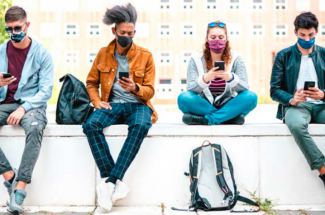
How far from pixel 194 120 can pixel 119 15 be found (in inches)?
48.5

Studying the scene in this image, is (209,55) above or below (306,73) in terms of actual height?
above

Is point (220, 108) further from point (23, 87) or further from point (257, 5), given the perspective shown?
point (257, 5)

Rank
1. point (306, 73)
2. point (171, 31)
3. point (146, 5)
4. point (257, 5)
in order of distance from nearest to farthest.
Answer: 1. point (306, 73)
2. point (146, 5)
3. point (171, 31)
4. point (257, 5)

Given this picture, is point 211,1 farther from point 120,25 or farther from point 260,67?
point 120,25

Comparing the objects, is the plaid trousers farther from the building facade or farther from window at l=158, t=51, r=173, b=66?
window at l=158, t=51, r=173, b=66

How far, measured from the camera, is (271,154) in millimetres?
4035

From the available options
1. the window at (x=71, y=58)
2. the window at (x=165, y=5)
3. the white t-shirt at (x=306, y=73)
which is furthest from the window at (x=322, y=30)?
the white t-shirt at (x=306, y=73)

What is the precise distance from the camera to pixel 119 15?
157 inches

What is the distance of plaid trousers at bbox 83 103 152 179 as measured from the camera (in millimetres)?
3625

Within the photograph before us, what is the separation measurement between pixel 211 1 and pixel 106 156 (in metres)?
36.7

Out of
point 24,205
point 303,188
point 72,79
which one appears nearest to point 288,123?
point 303,188

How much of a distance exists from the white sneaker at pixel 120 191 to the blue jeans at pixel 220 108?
39.9 inches

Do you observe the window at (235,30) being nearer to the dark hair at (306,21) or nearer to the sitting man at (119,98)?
the dark hair at (306,21)

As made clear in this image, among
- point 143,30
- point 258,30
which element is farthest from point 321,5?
point 143,30
